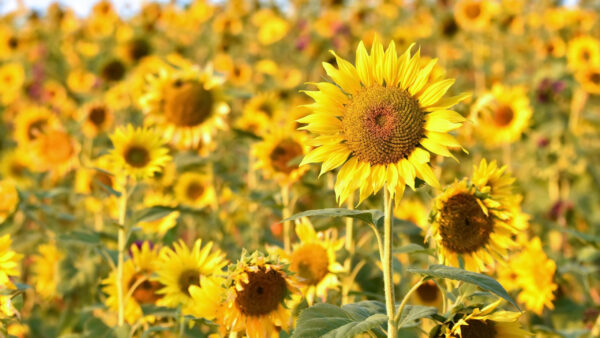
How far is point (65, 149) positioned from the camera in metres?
3.73

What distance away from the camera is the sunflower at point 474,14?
19.9 feet

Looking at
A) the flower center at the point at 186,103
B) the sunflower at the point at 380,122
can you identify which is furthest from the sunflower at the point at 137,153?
the sunflower at the point at 380,122

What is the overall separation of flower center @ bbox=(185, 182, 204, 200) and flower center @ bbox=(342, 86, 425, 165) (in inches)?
96.2

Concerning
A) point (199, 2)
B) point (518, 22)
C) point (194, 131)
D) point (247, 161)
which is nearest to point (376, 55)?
point (194, 131)

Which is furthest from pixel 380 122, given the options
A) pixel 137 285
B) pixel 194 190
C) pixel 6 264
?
pixel 194 190

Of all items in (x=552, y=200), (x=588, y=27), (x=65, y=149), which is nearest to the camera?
(x=65, y=149)

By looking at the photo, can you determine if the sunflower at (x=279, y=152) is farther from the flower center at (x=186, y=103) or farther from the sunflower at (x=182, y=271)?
the sunflower at (x=182, y=271)

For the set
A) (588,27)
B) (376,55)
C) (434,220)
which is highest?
(588,27)

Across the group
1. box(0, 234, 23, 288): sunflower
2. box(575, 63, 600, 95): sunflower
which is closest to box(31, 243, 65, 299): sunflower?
box(0, 234, 23, 288): sunflower

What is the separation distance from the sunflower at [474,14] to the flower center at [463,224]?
15.7 feet

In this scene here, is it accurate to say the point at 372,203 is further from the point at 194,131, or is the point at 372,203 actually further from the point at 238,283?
the point at 194,131

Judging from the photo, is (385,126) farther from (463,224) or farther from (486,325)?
(486,325)

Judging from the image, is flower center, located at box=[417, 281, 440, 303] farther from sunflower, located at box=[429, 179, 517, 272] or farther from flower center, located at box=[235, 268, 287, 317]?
flower center, located at box=[235, 268, 287, 317]

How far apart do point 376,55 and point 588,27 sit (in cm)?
582
